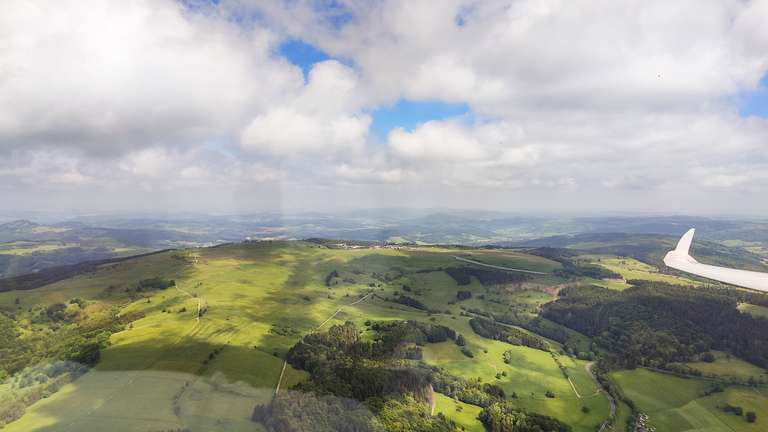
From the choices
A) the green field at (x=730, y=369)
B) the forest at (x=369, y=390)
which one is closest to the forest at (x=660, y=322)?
the green field at (x=730, y=369)

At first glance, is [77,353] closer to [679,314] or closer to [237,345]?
[237,345]

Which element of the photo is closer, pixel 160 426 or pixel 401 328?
pixel 160 426

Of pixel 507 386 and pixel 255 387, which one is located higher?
pixel 255 387

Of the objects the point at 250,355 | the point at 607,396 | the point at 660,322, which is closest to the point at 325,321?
the point at 250,355

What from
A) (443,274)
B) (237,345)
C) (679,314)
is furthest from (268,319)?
(679,314)

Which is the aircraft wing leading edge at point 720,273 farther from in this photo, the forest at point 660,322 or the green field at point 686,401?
the forest at point 660,322

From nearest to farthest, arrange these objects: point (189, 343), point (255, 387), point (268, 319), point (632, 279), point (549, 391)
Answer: point (255, 387), point (189, 343), point (549, 391), point (268, 319), point (632, 279)

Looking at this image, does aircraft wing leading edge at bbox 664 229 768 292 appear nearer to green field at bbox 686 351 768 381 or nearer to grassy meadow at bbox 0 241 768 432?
grassy meadow at bbox 0 241 768 432

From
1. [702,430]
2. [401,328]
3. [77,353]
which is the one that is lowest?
[702,430]

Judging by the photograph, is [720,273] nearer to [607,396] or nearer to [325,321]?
[607,396]
